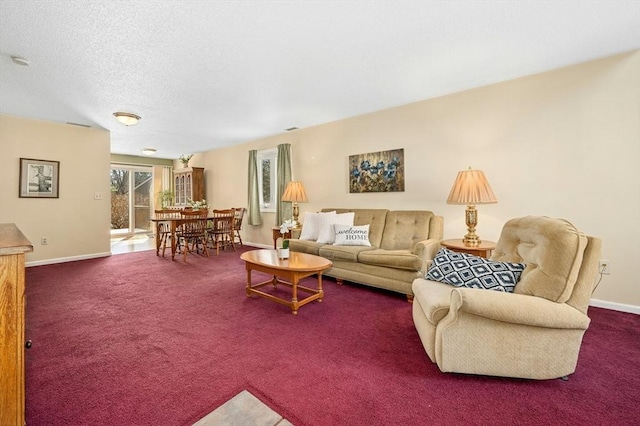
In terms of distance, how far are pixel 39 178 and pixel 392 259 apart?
5689 mm

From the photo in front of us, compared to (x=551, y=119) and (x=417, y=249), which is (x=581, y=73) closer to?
(x=551, y=119)

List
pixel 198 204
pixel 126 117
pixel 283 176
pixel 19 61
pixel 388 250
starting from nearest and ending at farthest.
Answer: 1. pixel 19 61
2. pixel 388 250
3. pixel 126 117
4. pixel 283 176
5. pixel 198 204

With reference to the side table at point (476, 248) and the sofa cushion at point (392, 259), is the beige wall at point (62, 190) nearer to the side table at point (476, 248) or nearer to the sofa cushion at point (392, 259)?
A: the sofa cushion at point (392, 259)

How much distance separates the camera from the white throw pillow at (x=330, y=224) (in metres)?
3.92

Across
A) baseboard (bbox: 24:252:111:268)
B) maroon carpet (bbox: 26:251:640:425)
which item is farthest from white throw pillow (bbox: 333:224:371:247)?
baseboard (bbox: 24:252:111:268)

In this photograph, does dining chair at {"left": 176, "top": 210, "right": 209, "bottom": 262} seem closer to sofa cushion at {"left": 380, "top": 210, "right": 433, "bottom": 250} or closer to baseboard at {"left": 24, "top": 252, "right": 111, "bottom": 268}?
baseboard at {"left": 24, "top": 252, "right": 111, "bottom": 268}

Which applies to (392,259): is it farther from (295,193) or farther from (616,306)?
(295,193)

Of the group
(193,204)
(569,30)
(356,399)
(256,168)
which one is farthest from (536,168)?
(193,204)

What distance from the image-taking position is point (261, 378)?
1.71 m

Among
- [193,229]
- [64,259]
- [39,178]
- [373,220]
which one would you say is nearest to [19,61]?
→ [39,178]

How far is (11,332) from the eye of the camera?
43.8 inches

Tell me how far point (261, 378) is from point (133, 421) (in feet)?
2.09

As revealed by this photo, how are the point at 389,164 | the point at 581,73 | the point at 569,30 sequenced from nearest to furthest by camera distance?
the point at 569,30, the point at 581,73, the point at 389,164

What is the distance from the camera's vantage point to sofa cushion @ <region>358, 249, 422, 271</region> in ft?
9.60
